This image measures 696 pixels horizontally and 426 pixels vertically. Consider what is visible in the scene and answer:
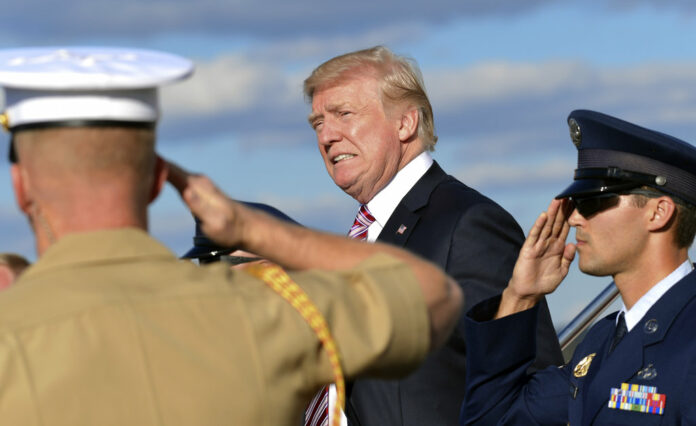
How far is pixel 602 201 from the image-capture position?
3.92m

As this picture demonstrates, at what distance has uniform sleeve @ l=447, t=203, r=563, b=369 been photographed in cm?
464

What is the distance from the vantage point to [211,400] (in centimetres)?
201

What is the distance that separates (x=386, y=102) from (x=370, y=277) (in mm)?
3406

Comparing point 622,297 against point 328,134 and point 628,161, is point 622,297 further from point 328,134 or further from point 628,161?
point 328,134

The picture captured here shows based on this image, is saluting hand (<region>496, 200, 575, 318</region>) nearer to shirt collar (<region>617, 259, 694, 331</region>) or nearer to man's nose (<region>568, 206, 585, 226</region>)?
man's nose (<region>568, 206, 585, 226</region>)

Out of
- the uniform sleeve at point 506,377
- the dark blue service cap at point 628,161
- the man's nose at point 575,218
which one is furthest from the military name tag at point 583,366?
the dark blue service cap at point 628,161

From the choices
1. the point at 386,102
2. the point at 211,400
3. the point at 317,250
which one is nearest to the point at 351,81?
the point at 386,102

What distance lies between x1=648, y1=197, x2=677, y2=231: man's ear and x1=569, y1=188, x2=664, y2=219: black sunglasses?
0.14 feet

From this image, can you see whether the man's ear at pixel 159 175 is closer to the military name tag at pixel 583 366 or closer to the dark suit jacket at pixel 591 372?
the dark suit jacket at pixel 591 372

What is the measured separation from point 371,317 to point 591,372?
1.92 meters

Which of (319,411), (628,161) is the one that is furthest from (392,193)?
(628,161)

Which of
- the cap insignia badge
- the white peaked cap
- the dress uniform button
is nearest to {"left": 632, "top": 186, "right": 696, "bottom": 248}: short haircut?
the dress uniform button

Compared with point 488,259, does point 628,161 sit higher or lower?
higher

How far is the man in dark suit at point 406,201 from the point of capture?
4645mm
